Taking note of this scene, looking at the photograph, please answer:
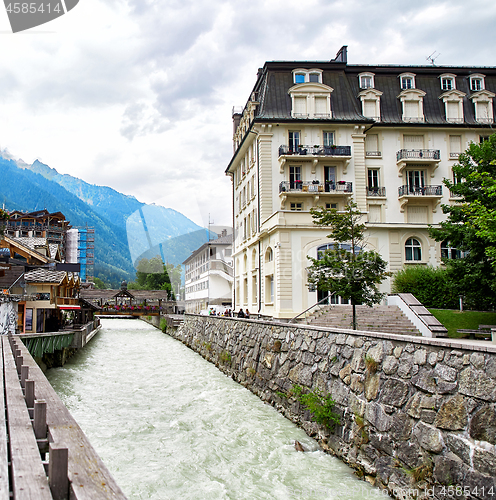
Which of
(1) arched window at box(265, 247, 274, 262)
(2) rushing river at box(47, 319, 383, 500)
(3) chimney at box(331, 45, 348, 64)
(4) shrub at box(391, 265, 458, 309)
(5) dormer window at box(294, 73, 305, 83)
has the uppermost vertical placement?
(3) chimney at box(331, 45, 348, 64)

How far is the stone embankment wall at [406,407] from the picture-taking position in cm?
625

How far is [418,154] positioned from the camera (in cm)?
3472

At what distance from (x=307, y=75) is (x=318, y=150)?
19.2ft

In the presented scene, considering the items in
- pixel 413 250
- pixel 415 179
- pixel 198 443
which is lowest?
pixel 198 443

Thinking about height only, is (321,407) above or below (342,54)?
below

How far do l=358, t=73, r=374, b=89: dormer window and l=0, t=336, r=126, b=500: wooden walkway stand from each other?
35.9 metres

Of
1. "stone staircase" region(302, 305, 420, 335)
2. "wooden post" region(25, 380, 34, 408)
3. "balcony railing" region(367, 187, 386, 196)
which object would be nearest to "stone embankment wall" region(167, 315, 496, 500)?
"wooden post" region(25, 380, 34, 408)

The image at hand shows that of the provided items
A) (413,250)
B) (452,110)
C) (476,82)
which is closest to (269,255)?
(413,250)

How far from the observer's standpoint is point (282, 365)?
14461 mm

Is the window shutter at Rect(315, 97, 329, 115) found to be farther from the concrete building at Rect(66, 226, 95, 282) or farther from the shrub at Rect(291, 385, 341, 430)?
the concrete building at Rect(66, 226, 95, 282)

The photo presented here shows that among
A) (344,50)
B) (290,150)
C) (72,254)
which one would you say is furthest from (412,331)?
(72,254)

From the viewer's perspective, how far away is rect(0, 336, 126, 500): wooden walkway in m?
2.74

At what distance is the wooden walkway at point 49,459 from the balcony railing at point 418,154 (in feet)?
111

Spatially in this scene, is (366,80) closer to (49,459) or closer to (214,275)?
(214,275)
